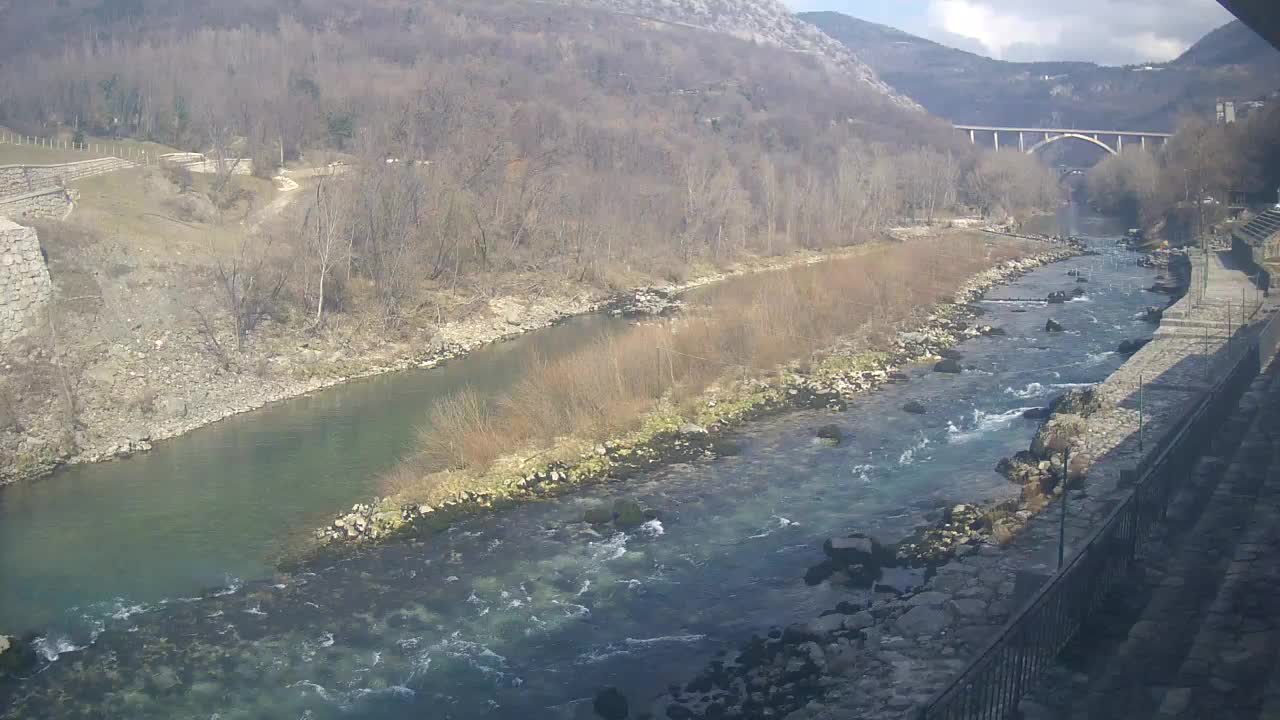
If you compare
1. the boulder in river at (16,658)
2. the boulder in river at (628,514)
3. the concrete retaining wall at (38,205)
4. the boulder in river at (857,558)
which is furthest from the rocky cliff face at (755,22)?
the boulder in river at (16,658)

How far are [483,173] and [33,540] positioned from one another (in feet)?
76.2

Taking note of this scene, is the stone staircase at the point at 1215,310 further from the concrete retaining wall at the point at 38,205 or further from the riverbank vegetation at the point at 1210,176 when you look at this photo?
the concrete retaining wall at the point at 38,205

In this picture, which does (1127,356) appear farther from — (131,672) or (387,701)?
(131,672)

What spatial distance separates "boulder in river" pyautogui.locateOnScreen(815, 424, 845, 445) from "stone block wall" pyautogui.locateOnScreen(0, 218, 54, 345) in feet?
47.1

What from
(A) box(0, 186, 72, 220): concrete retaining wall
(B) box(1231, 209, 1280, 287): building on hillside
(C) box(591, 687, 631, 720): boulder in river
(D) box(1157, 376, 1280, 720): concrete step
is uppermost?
(A) box(0, 186, 72, 220): concrete retaining wall

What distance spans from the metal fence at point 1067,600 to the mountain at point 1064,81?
62421 millimetres

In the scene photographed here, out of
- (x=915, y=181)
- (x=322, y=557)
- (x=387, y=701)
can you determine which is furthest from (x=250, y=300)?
(x=915, y=181)

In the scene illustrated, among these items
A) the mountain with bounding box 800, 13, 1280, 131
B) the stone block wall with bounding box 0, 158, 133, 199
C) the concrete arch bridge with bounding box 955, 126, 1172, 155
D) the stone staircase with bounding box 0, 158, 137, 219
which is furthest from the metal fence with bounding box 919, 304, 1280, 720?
the concrete arch bridge with bounding box 955, 126, 1172, 155

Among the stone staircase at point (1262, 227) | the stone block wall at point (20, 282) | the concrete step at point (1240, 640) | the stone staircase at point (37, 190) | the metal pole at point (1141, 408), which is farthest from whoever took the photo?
the stone staircase at point (1262, 227)

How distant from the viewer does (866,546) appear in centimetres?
1068

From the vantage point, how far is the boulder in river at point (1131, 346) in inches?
795

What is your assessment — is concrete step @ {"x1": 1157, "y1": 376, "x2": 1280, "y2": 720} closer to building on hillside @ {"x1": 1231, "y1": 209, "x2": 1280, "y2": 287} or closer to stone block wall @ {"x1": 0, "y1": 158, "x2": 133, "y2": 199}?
building on hillside @ {"x1": 1231, "y1": 209, "x2": 1280, "y2": 287}

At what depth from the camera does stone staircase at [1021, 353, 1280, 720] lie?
525 centimetres

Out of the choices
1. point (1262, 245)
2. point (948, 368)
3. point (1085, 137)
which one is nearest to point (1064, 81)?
→ point (1085, 137)
